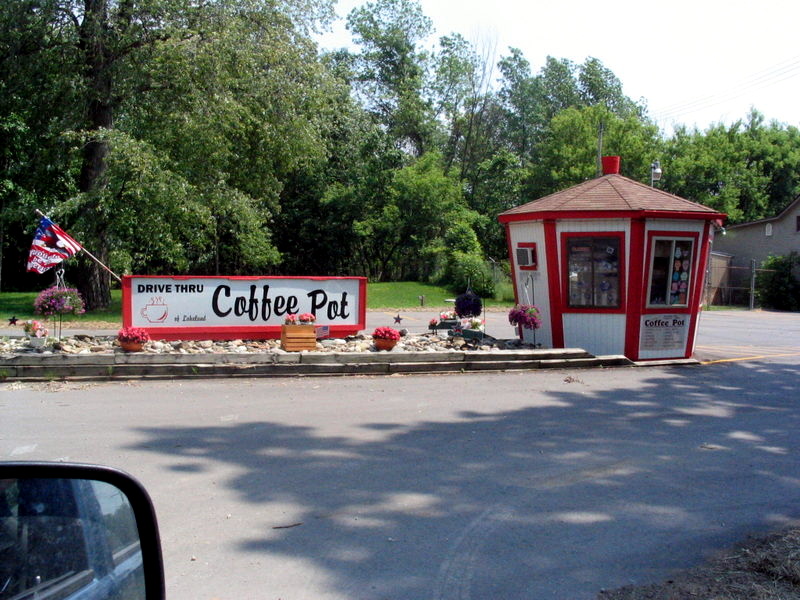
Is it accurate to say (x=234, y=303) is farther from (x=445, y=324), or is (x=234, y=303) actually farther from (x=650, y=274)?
(x=650, y=274)

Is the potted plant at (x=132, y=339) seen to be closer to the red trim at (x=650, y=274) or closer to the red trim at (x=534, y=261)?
the red trim at (x=534, y=261)

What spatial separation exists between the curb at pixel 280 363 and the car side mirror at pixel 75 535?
1020 cm

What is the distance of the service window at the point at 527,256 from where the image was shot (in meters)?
15.1

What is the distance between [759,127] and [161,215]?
53.1 meters

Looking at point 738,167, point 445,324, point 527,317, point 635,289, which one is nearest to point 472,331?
point 527,317

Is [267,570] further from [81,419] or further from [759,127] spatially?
[759,127]

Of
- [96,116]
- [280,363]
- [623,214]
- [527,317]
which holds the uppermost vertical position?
[96,116]

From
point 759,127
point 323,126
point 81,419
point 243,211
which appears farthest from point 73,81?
point 759,127

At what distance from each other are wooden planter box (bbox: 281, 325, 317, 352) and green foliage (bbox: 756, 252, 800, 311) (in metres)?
32.1

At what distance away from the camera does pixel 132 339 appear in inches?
490

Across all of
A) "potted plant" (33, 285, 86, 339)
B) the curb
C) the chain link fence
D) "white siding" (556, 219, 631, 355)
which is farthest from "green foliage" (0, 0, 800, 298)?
"white siding" (556, 219, 631, 355)

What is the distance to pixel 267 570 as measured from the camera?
4773 millimetres

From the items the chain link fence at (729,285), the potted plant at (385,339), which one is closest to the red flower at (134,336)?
the potted plant at (385,339)

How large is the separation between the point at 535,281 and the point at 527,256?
56 centimetres
